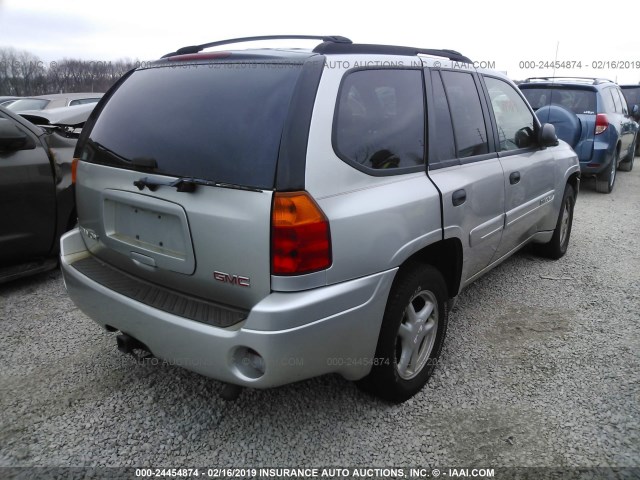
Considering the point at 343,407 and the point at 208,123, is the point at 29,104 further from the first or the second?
the point at 343,407

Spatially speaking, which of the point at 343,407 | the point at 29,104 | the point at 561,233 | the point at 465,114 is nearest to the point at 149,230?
the point at 343,407

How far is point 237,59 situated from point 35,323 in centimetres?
237

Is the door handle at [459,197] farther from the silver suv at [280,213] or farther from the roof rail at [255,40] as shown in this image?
the roof rail at [255,40]

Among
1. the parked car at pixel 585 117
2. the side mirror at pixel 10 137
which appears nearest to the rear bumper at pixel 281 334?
the side mirror at pixel 10 137

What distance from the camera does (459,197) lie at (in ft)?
8.27

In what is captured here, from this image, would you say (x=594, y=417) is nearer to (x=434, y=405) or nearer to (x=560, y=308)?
(x=434, y=405)

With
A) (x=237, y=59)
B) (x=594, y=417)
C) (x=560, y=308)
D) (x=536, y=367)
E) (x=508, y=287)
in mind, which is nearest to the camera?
(x=237, y=59)

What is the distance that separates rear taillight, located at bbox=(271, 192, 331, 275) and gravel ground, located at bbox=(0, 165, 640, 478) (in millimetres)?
915

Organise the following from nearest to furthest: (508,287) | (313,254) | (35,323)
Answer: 1. (313,254)
2. (35,323)
3. (508,287)

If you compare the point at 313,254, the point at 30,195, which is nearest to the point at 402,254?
the point at 313,254

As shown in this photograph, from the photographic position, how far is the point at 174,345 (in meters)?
1.96

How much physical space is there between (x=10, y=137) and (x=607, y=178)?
26.6 ft

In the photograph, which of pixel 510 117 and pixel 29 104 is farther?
pixel 29 104

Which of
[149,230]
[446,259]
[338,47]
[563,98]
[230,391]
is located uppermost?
[338,47]
